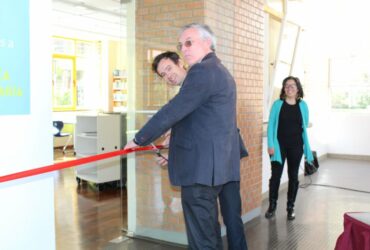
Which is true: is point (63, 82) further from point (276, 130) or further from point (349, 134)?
point (276, 130)

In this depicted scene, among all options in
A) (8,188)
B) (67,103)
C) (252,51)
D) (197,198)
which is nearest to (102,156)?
(8,188)

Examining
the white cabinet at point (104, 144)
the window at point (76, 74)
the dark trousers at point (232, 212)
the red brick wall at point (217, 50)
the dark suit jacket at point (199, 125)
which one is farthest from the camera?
the window at point (76, 74)

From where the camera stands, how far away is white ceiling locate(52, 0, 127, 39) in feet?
28.5

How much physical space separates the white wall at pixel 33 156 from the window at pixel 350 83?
8374mm

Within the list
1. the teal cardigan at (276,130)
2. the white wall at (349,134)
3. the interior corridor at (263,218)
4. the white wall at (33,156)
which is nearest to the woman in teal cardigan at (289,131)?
the teal cardigan at (276,130)

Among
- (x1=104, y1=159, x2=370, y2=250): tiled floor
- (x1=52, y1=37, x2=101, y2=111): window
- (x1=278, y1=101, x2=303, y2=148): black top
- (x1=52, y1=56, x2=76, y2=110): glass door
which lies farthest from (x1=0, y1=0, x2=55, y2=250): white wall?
(x1=52, y1=56, x2=76, y2=110): glass door

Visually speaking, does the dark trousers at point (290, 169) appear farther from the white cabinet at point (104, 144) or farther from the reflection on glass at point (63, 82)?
the reflection on glass at point (63, 82)

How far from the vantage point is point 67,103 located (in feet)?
41.2

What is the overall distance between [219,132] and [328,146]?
821cm

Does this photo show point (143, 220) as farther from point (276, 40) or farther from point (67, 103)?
point (67, 103)

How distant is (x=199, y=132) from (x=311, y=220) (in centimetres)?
295

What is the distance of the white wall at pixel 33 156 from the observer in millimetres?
2166

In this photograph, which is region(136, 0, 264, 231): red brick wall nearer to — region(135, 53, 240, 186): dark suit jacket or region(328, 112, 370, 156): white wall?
region(135, 53, 240, 186): dark suit jacket

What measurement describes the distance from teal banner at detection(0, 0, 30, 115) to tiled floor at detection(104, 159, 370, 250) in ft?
6.22
